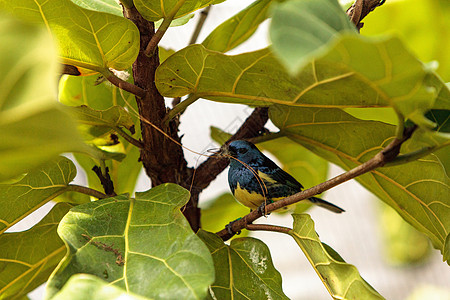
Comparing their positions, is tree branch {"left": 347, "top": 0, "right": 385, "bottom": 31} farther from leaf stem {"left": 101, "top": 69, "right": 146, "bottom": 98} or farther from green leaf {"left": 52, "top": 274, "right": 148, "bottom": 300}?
green leaf {"left": 52, "top": 274, "right": 148, "bottom": 300}

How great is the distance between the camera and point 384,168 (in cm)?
56

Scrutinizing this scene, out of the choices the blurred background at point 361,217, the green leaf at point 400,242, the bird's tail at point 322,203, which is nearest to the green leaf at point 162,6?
the blurred background at point 361,217

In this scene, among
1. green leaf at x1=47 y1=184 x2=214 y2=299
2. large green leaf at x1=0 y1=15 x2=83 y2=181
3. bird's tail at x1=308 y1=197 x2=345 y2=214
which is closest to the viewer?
large green leaf at x1=0 y1=15 x2=83 y2=181

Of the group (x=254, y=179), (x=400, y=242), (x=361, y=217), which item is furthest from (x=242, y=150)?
(x=400, y=242)

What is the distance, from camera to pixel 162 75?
1.71 feet

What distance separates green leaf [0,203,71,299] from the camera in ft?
1.89

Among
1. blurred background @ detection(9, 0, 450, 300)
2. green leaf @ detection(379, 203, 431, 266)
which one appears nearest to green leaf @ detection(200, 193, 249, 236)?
blurred background @ detection(9, 0, 450, 300)

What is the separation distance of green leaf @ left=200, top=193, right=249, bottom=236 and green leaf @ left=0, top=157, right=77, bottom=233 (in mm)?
359

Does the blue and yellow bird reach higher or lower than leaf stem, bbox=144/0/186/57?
lower

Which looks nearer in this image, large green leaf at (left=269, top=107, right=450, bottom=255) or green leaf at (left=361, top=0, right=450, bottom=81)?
large green leaf at (left=269, top=107, right=450, bottom=255)

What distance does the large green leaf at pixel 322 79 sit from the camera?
0.31 m

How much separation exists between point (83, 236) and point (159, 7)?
0.27 meters

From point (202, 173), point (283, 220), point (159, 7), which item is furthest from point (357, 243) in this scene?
point (159, 7)

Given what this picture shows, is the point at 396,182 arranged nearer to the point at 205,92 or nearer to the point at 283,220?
the point at 205,92
